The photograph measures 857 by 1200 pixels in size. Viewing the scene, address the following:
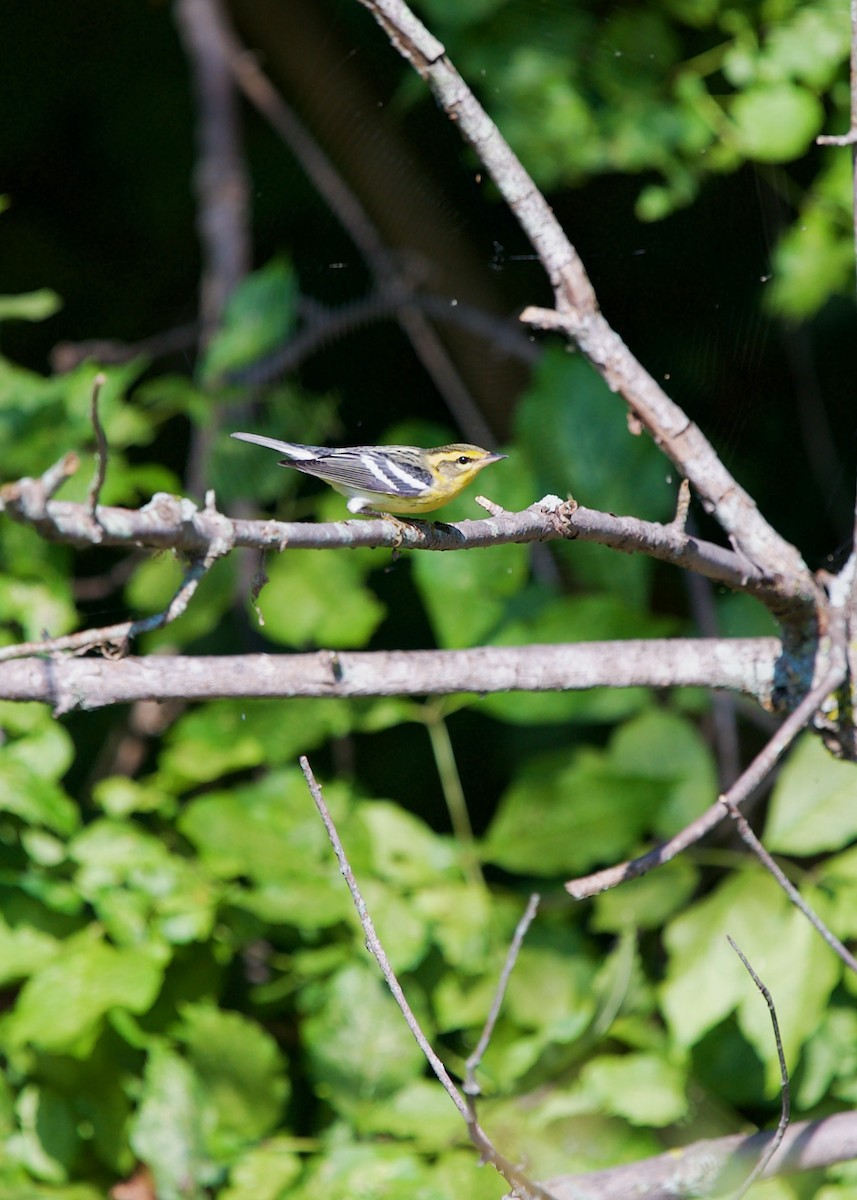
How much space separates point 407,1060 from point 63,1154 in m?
0.60

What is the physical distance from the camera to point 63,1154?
75.4 inches

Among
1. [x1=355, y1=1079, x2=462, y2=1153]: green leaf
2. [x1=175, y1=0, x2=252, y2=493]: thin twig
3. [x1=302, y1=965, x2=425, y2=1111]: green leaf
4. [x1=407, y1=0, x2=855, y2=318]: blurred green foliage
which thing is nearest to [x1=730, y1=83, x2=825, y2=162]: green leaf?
[x1=407, y1=0, x2=855, y2=318]: blurred green foliage

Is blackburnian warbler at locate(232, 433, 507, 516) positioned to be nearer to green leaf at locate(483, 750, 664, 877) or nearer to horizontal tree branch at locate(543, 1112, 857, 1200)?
green leaf at locate(483, 750, 664, 877)

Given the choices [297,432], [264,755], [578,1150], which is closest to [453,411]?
[297,432]

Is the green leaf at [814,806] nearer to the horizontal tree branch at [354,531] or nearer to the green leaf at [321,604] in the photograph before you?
the horizontal tree branch at [354,531]

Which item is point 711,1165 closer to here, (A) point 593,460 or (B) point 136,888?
(B) point 136,888

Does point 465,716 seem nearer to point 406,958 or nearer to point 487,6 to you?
point 406,958

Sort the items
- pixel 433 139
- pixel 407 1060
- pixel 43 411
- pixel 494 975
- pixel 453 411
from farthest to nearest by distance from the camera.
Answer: pixel 453 411, pixel 433 139, pixel 43 411, pixel 494 975, pixel 407 1060

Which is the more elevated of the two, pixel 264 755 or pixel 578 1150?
pixel 264 755

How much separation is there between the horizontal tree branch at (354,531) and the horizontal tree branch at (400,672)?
0.61 feet

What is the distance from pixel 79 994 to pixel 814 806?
4.17ft

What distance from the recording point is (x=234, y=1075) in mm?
1962

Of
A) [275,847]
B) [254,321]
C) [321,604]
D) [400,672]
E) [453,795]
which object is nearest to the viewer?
[400,672]

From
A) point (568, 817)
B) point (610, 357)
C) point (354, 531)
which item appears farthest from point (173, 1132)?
point (610, 357)
